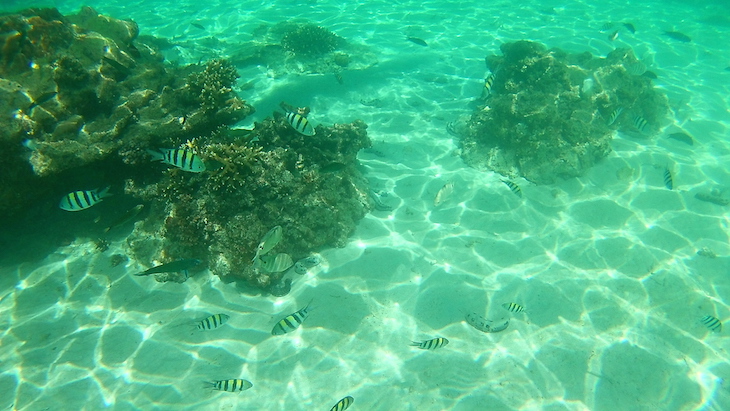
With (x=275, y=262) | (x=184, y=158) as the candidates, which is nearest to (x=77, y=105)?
(x=184, y=158)

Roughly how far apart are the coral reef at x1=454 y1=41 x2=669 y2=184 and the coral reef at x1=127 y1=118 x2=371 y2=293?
4.59 m

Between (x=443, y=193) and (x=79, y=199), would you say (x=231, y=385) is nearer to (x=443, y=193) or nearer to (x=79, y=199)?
(x=79, y=199)

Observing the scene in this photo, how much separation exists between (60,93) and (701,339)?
436 inches

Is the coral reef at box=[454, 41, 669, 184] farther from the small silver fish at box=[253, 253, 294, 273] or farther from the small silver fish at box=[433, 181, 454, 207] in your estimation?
the small silver fish at box=[253, 253, 294, 273]

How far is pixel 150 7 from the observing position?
2191cm

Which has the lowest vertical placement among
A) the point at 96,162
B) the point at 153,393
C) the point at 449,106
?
the point at 153,393

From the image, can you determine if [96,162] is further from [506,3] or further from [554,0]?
[554,0]

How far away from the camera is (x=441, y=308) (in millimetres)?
5543

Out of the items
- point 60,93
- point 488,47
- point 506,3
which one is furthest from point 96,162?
point 506,3

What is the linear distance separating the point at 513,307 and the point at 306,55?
38.9ft

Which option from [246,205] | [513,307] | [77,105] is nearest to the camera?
[513,307]

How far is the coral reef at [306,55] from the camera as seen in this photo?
12945 mm

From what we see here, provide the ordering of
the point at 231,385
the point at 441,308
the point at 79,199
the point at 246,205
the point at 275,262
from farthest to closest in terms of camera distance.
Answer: the point at 441,308 < the point at 246,205 < the point at 275,262 < the point at 79,199 < the point at 231,385

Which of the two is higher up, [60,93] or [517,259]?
[60,93]
